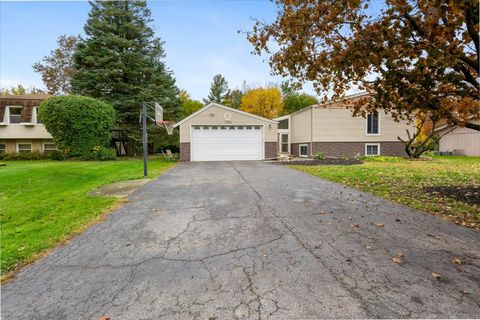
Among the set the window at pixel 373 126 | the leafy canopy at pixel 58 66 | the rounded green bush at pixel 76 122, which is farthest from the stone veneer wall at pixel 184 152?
the leafy canopy at pixel 58 66

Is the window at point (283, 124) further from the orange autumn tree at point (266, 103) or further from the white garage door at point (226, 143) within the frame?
the orange autumn tree at point (266, 103)

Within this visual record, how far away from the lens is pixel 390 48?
15.6 feet

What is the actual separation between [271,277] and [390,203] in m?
4.19

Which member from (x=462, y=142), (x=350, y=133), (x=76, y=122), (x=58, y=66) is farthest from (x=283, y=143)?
(x=58, y=66)

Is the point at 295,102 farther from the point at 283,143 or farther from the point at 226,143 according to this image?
the point at 226,143

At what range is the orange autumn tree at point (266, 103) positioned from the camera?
38156 mm

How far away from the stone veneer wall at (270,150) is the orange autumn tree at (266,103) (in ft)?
64.8

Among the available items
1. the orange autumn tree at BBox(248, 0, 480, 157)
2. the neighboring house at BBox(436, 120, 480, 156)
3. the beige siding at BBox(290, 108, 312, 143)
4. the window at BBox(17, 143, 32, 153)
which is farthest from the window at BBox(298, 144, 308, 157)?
the window at BBox(17, 143, 32, 153)

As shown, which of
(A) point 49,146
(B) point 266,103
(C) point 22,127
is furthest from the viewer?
(B) point 266,103

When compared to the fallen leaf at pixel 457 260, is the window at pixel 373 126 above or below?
above

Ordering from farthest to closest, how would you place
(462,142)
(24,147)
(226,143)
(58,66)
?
(58,66)
(462,142)
(24,147)
(226,143)

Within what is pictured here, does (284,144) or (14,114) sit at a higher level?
(14,114)

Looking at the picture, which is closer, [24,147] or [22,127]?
[22,127]

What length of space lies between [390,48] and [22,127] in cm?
2563
